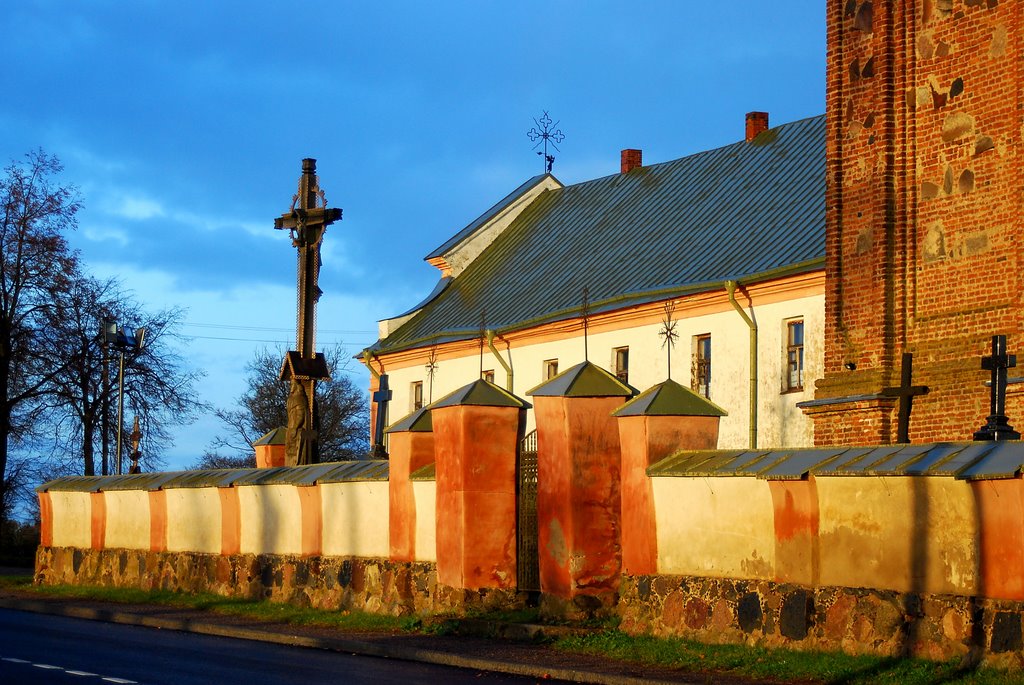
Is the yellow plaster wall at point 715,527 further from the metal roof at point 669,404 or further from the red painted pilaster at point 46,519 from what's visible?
the red painted pilaster at point 46,519

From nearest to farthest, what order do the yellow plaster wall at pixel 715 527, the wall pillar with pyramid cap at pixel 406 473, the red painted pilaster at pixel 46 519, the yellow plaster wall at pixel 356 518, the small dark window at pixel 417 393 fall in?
the yellow plaster wall at pixel 715 527
the wall pillar with pyramid cap at pixel 406 473
the yellow plaster wall at pixel 356 518
the red painted pilaster at pixel 46 519
the small dark window at pixel 417 393

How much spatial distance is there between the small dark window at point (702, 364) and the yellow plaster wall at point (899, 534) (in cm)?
1758

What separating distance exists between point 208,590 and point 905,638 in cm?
1413

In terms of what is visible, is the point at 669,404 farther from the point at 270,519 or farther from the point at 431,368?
the point at 431,368

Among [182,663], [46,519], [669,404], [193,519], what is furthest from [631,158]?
[182,663]

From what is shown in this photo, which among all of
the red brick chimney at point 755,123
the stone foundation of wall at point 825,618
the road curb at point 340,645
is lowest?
the road curb at point 340,645

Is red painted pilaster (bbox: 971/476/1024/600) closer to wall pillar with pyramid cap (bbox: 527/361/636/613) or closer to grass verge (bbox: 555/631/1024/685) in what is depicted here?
grass verge (bbox: 555/631/1024/685)

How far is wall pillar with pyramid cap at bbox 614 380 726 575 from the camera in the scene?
1631 cm

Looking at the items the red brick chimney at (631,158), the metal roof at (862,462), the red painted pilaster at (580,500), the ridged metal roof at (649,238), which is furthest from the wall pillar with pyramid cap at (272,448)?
the red brick chimney at (631,158)

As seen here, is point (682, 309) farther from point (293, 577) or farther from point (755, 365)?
point (293, 577)

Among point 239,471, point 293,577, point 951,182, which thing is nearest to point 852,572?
point 951,182

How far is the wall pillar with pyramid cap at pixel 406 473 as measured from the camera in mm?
19781

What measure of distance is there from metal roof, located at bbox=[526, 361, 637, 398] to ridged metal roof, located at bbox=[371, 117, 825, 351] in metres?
11.5

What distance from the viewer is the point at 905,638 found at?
12.9 m
